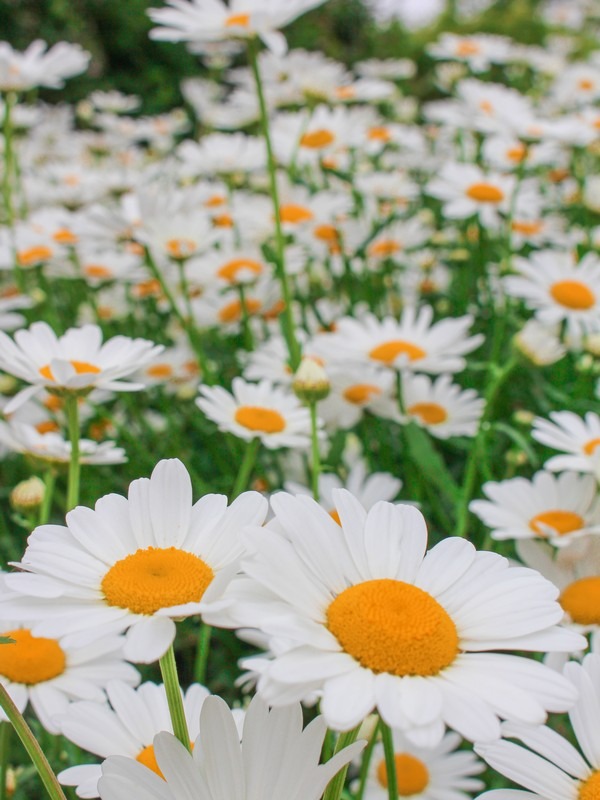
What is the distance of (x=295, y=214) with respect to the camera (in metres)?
1.83

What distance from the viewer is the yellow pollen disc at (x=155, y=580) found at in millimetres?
493

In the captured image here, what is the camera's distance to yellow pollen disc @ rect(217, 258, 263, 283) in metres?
1.57

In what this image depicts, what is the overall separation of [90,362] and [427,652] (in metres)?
0.53

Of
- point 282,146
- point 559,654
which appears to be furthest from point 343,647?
point 282,146

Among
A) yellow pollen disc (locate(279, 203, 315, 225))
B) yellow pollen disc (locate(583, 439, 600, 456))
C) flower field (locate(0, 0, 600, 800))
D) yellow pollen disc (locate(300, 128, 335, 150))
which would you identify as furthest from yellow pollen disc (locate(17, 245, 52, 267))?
yellow pollen disc (locate(583, 439, 600, 456))

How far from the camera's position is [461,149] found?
7.69ft

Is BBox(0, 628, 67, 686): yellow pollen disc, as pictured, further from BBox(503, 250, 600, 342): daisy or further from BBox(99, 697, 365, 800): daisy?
BBox(503, 250, 600, 342): daisy

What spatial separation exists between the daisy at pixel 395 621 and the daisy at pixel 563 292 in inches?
36.6

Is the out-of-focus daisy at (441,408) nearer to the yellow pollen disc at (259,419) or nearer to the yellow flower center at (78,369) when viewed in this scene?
the yellow pollen disc at (259,419)

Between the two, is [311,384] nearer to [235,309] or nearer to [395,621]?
[395,621]

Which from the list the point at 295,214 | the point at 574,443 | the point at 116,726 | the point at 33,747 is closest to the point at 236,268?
the point at 295,214

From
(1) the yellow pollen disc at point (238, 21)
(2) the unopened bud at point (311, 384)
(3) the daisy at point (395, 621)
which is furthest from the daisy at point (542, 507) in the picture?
(1) the yellow pollen disc at point (238, 21)

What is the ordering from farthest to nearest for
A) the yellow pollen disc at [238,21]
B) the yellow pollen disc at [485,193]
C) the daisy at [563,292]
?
the yellow pollen disc at [485,193] < the daisy at [563,292] < the yellow pollen disc at [238,21]

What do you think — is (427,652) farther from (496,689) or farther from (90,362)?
(90,362)
